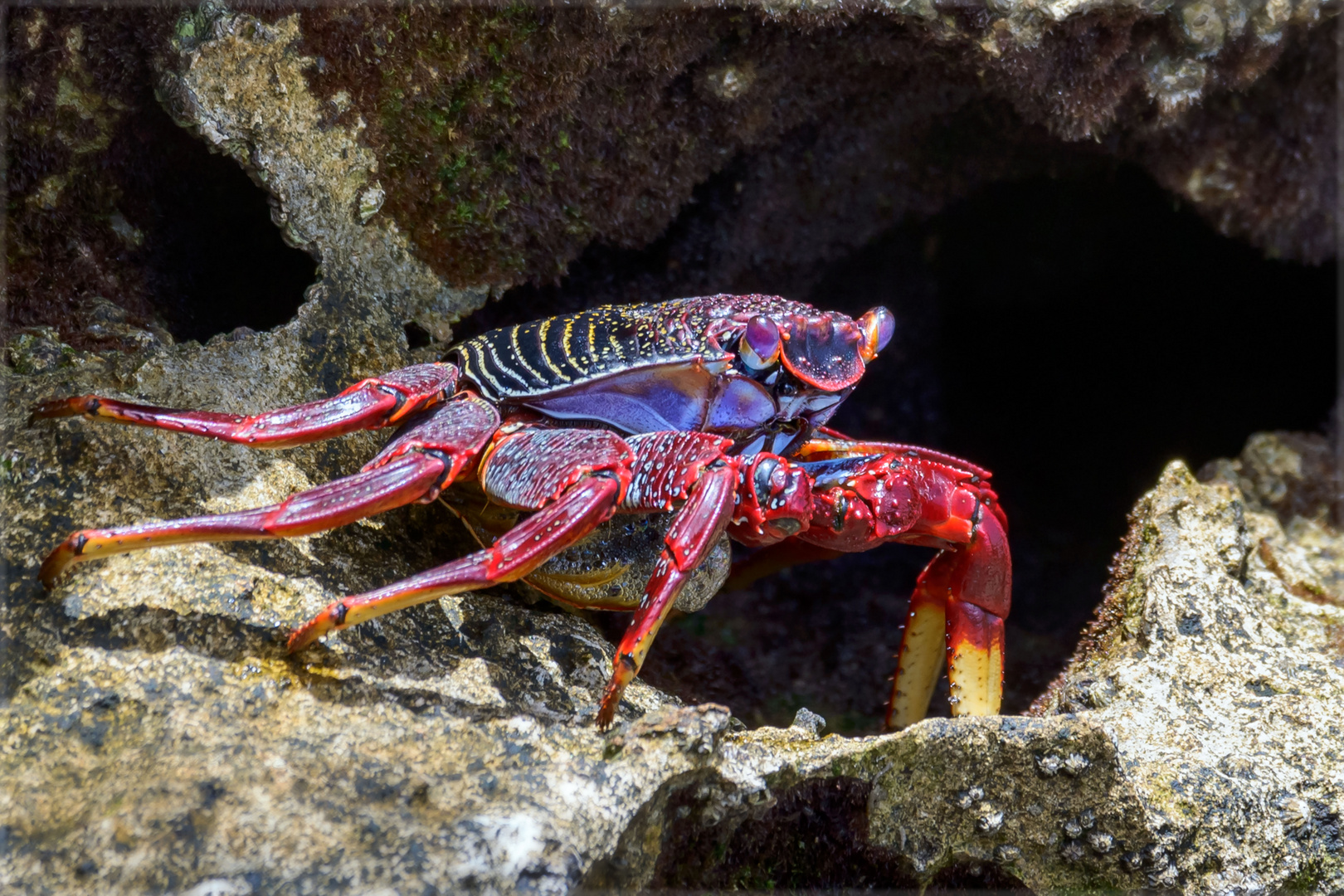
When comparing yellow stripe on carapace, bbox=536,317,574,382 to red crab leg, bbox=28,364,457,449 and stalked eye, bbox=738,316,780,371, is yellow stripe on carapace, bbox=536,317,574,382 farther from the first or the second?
stalked eye, bbox=738,316,780,371

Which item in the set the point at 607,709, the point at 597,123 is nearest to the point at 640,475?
the point at 607,709

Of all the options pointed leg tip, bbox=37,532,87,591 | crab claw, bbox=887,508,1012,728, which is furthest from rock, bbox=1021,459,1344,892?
pointed leg tip, bbox=37,532,87,591

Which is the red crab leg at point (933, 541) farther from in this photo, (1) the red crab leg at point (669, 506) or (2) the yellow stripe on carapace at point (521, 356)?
(2) the yellow stripe on carapace at point (521, 356)

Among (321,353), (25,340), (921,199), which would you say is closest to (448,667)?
(321,353)

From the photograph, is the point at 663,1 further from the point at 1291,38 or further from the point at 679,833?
the point at 1291,38

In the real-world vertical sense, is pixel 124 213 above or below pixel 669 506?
above

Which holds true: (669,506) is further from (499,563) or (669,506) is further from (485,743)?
(485,743)
